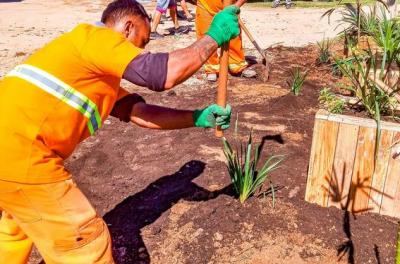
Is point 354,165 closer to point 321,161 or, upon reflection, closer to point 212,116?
point 321,161

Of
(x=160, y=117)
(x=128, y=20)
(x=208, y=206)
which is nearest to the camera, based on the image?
(x=128, y=20)

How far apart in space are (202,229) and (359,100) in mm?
1411

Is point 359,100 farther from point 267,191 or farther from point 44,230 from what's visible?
point 44,230

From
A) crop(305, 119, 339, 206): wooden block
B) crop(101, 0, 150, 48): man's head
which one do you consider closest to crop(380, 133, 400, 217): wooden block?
crop(305, 119, 339, 206): wooden block

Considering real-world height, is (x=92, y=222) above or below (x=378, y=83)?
below

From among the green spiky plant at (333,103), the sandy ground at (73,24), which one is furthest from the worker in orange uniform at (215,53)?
the green spiky plant at (333,103)

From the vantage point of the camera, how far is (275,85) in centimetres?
609

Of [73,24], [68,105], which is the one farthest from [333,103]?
[73,24]

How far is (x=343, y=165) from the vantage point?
3.14 m

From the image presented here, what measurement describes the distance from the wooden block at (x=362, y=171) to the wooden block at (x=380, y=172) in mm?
31

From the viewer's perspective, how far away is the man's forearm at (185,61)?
208cm

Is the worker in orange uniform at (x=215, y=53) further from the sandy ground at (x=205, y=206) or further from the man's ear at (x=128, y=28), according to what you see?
the man's ear at (x=128, y=28)

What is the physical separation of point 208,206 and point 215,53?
3.64 m

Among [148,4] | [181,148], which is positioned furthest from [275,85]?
[148,4]
